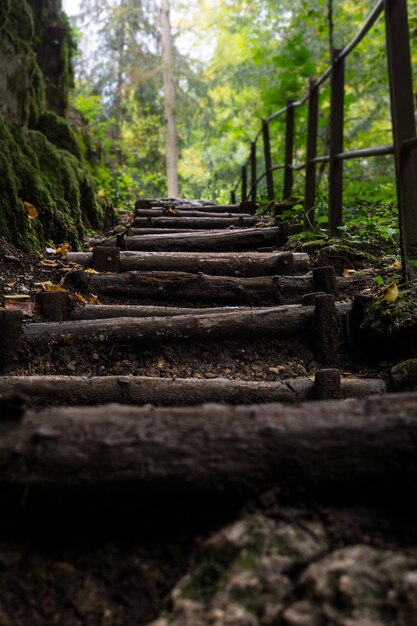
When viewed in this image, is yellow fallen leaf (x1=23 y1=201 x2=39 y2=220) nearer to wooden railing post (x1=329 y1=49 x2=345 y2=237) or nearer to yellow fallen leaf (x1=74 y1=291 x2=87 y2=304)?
yellow fallen leaf (x1=74 y1=291 x2=87 y2=304)

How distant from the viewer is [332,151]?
12.9ft

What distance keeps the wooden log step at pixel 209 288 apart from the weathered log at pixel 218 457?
6.57 ft

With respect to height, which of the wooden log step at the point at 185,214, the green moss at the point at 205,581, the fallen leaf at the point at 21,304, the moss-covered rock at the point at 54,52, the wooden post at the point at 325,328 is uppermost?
the moss-covered rock at the point at 54,52

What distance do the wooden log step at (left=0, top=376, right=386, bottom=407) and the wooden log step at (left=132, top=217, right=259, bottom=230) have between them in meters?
3.78

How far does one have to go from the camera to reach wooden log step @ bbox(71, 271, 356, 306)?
3.01m

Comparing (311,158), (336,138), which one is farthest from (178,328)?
(311,158)

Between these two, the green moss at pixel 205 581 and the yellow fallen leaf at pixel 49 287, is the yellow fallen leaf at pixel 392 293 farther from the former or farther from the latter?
the yellow fallen leaf at pixel 49 287

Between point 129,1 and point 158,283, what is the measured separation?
16.2 m

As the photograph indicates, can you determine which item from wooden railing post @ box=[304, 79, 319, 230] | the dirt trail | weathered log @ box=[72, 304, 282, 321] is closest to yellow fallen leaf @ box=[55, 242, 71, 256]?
weathered log @ box=[72, 304, 282, 321]

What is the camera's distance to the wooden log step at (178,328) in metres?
2.32

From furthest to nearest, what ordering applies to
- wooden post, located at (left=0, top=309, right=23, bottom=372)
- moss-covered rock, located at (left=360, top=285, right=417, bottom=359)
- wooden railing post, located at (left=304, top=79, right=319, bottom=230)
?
wooden railing post, located at (left=304, top=79, right=319, bottom=230) → wooden post, located at (left=0, top=309, right=23, bottom=372) → moss-covered rock, located at (left=360, top=285, right=417, bottom=359)

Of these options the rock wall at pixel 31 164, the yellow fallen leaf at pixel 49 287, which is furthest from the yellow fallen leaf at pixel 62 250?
the yellow fallen leaf at pixel 49 287

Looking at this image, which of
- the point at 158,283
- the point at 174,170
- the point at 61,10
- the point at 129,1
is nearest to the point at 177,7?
the point at 129,1

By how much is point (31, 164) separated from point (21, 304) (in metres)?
1.97
